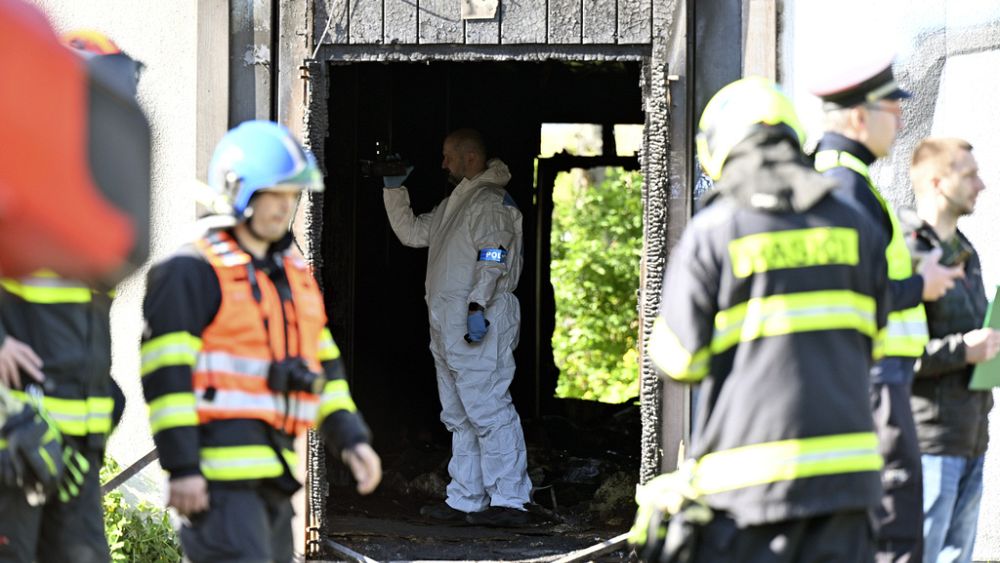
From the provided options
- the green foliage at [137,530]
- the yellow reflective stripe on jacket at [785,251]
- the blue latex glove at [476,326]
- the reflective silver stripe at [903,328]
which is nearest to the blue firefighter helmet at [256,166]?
the yellow reflective stripe on jacket at [785,251]

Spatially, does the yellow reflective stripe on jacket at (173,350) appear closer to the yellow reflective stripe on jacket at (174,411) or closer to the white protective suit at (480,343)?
the yellow reflective stripe on jacket at (174,411)

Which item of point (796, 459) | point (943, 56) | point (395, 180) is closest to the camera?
point (796, 459)

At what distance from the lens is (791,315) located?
11.9 feet

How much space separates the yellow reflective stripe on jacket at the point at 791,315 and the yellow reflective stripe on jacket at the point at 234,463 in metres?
1.29

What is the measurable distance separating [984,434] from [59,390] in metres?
3.00

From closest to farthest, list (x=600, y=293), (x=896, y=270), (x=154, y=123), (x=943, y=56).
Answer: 1. (x=896, y=270)
2. (x=943, y=56)
3. (x=154, y=123)
4. (x=600, y=293)

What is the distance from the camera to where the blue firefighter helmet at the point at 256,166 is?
3.98 metres

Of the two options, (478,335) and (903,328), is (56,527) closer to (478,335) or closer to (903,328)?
(903,328)

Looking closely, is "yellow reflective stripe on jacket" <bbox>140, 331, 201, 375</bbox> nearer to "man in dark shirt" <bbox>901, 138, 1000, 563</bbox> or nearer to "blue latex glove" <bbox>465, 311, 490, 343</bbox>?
"man in dark shirt" <bbox>901, 138, 1000, 563</bbox>

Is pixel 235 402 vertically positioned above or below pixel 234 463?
above

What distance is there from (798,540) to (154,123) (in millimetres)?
3790

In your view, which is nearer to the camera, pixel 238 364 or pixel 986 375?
pixel 238 364

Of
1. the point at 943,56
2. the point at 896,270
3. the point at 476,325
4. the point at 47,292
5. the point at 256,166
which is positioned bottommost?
the point at 476,325

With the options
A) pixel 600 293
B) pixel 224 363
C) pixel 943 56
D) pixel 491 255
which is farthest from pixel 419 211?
pixel 224 363
